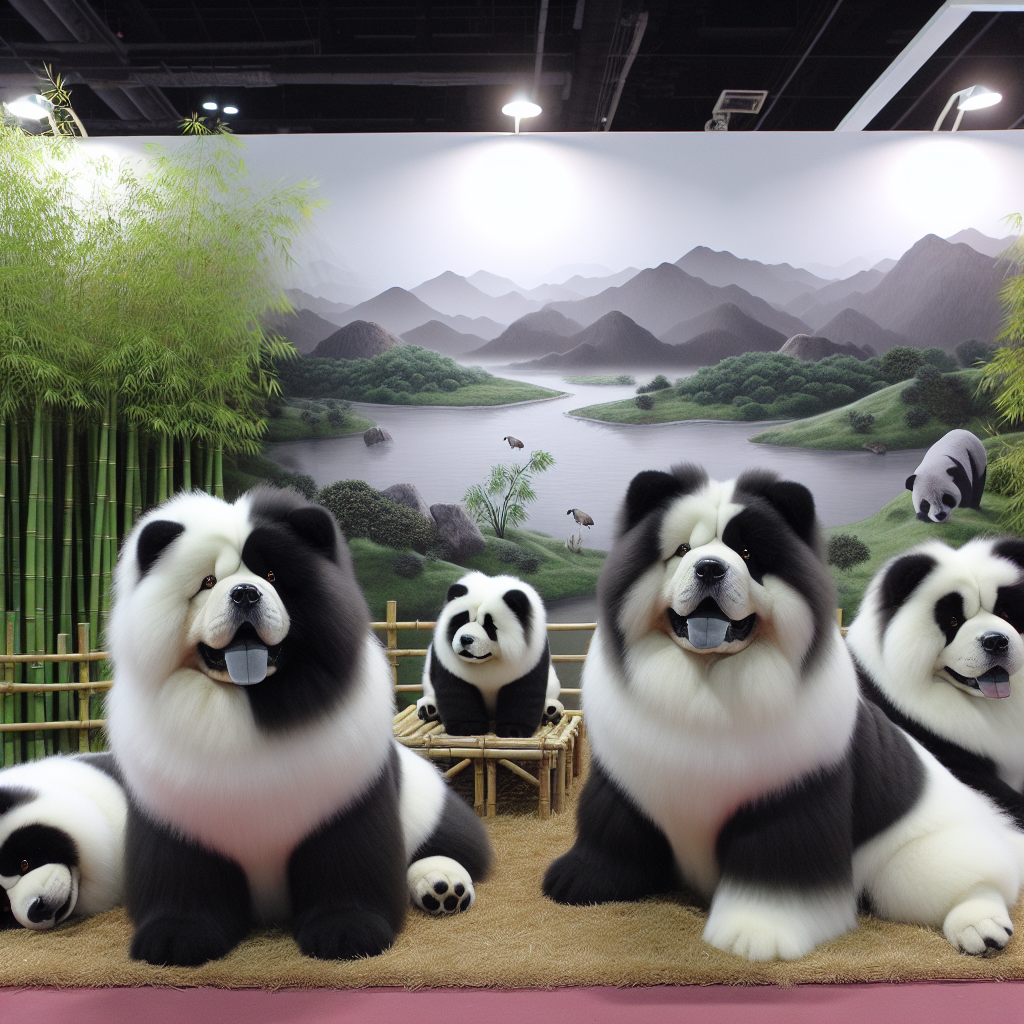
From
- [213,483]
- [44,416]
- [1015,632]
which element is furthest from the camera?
[213,483]

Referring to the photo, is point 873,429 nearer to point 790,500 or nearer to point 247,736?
point 790,500

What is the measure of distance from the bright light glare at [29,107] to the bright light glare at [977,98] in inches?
243

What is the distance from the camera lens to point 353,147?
6129 mm

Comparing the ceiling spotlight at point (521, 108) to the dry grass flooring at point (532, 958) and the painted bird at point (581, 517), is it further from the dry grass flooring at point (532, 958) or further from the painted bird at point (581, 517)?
the dry grass flooring at point (532, 958)

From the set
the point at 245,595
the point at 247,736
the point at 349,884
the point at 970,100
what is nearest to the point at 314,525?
the point at 245,595

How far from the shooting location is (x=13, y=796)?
2.30 m

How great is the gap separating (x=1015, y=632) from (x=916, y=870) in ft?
2.67

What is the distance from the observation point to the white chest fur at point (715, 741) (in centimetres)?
199

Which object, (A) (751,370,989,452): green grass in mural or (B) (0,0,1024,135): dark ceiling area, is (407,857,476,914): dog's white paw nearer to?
(A) (751,370,989,452): green grass in mural

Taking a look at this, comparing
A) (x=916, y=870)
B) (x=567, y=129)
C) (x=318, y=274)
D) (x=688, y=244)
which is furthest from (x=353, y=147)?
(x=916, y=870)

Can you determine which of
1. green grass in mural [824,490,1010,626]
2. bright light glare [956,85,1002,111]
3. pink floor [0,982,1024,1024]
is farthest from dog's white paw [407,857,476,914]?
bright light glare [956,85,1002,111]

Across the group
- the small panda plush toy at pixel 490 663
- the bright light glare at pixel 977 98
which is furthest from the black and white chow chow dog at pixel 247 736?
the bright light glare at pixel 977 98

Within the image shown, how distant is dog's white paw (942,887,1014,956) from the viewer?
2004 millimetres

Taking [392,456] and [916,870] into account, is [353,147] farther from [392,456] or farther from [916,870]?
[916,870]
